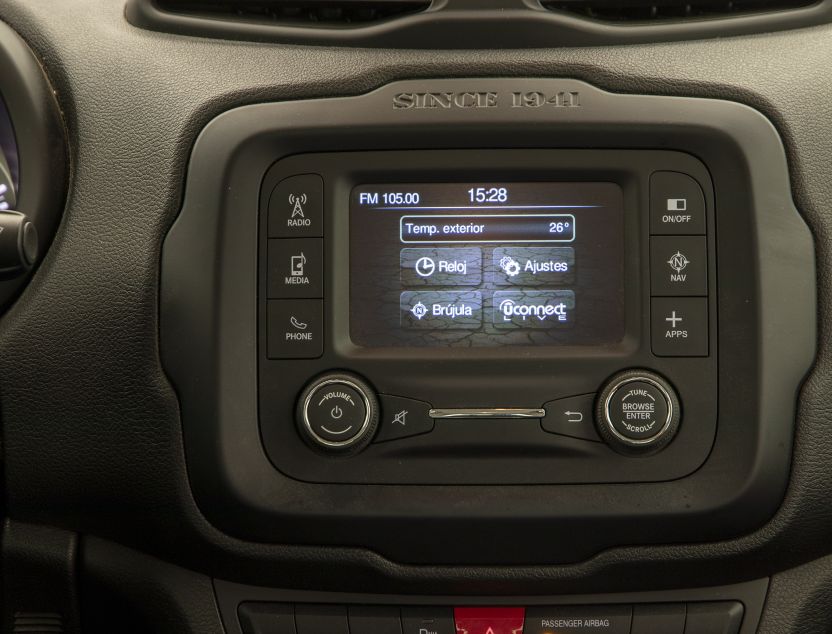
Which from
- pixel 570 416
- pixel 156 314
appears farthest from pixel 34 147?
pixel 570 416

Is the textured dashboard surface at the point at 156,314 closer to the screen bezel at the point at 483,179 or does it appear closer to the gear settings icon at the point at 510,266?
the screen bezel at the point at 483,179

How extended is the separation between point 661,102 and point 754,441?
1.58 ft

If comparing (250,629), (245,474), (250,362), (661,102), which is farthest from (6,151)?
(661,102)

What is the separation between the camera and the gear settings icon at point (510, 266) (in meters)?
1.29

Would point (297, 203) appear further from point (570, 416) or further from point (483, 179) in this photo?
point (570, 416)

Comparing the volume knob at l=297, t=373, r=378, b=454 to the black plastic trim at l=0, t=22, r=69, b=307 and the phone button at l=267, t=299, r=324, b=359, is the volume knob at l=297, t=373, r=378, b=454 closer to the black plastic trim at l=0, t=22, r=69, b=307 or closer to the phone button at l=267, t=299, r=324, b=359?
the phone button at l=267, t=299, r=324, b=359

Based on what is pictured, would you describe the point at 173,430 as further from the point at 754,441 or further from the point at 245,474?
the point at 754,441

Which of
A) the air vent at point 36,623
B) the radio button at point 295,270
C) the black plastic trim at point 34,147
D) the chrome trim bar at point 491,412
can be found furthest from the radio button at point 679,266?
the air vent at point 36,623

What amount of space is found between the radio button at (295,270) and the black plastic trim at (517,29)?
0.98 ft

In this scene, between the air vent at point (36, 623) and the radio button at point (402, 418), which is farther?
the air vent at point (36, 623)

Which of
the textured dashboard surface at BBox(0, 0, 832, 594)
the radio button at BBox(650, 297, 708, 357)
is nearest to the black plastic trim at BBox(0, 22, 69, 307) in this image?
the textured dashboard surface at BBox(0, 0, 832, 594)

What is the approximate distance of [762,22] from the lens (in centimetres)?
131

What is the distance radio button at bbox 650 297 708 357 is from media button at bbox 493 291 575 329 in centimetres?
12

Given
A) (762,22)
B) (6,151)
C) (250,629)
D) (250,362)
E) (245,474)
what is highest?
(762,22)
